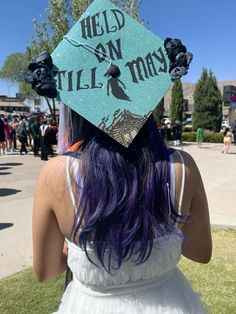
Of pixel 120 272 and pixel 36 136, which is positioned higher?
pixel 120 272

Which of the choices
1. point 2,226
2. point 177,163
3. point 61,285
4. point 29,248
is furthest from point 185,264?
point 177,163

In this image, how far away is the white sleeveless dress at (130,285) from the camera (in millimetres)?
1255

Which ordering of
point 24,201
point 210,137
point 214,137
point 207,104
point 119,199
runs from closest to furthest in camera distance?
1. point 119,199
2. point 24,201
3. point 214,137
4. point 210,137
5. point 207,104

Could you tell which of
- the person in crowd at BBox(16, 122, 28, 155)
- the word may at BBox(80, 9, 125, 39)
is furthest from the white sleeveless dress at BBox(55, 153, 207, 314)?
the person in crowd at BBox(16, 122, 28, 155)

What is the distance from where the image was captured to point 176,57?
1.31m

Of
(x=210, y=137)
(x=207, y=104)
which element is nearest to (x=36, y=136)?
(x=210, y=137)

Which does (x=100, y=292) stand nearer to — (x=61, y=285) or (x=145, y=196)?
(x=145, y=196)

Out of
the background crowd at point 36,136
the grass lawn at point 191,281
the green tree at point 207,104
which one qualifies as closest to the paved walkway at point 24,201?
the grass lawn at point 191,281

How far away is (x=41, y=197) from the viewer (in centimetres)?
127

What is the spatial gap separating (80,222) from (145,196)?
223mm

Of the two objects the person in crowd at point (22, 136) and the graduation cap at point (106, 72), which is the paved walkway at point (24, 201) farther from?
the graduation cap at point (106, 72)

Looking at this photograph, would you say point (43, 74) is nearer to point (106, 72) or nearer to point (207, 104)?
point (106, 72)

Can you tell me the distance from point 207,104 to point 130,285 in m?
29.6

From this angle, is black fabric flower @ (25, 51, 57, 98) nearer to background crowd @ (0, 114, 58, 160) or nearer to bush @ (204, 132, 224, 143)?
background crowd @ (0, 114, 58, 160)
